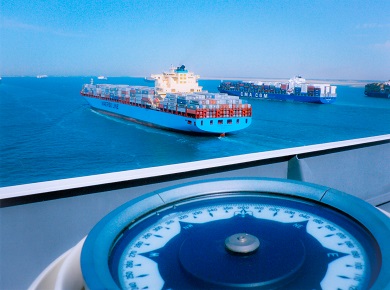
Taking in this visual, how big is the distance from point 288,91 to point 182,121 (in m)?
13.2

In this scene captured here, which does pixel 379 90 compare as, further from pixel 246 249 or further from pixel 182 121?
pixel 246 249

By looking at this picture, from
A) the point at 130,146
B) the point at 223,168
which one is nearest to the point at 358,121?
the point at 130,146

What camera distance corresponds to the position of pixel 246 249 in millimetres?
395

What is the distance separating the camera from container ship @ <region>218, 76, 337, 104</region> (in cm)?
2339

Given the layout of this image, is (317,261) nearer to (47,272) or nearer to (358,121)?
(47,272)

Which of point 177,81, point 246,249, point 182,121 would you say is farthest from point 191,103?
point 246,249

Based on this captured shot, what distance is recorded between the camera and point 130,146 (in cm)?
1377

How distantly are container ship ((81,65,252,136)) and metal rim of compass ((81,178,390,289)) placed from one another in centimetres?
1305

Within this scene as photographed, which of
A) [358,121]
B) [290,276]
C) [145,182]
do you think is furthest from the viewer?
[358,121]

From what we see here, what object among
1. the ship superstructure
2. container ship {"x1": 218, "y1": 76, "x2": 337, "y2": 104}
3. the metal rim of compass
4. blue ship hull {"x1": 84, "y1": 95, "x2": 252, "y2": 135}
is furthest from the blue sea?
the metal rim of compass

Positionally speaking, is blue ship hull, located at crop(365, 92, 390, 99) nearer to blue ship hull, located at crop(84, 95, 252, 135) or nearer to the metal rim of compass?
blue ship hull, located at crop(84, 95, 252, 135)

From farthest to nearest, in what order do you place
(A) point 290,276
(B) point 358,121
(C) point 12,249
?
(B) point 358,121
(C) point 12,249
(A) point 290,276

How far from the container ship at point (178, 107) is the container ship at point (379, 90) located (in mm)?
17876

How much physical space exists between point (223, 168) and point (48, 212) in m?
0.46
